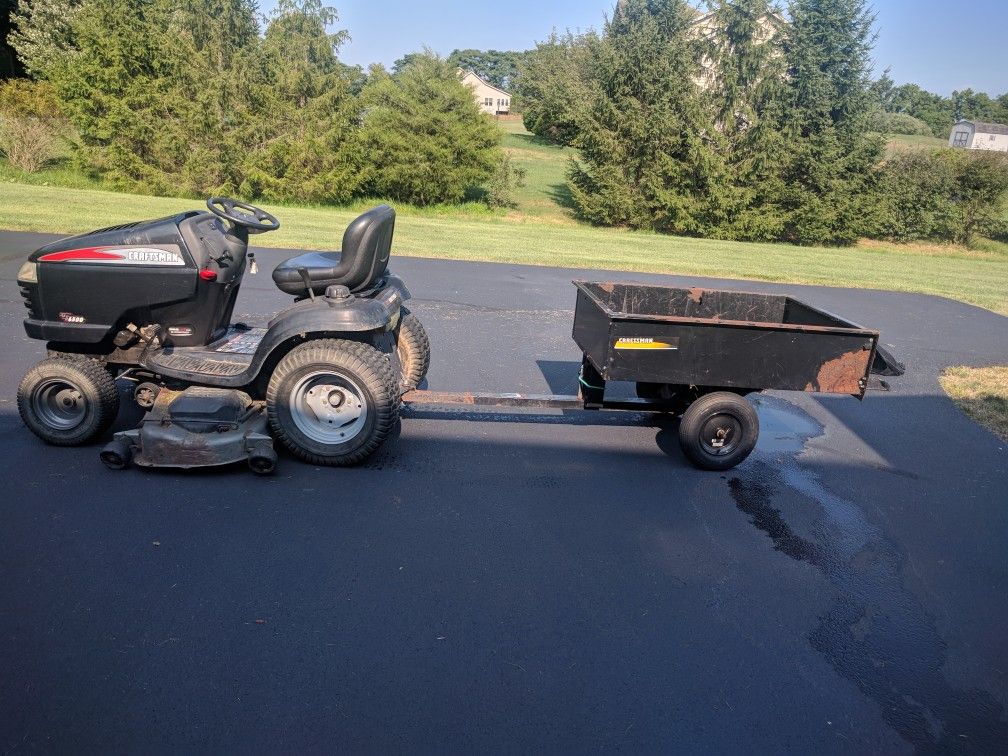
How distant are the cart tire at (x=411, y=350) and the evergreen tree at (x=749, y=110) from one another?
1984cm

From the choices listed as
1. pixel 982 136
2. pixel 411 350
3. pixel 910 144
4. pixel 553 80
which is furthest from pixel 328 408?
pixel 982 136

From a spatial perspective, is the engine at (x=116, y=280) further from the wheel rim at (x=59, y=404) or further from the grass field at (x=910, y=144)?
the grass field at (x=910, y=144)

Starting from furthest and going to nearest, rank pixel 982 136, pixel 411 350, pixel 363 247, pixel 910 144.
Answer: pixel 982 136, pixel 910 144, pixel 411 350, pixel 363 247

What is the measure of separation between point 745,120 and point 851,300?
42.8 ft

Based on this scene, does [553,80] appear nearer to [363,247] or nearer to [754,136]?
[754,136]

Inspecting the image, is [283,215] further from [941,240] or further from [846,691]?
[941,240]

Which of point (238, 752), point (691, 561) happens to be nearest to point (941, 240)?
point (691, 561)

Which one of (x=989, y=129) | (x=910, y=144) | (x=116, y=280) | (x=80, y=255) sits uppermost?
(x=989, y=129)

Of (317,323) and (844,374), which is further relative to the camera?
(844,374)

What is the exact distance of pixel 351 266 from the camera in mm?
4996

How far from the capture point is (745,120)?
79.6 feet

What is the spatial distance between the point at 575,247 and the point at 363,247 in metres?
13.7

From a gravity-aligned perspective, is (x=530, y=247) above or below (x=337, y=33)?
below

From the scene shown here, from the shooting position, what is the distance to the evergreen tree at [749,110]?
78.1 ft
